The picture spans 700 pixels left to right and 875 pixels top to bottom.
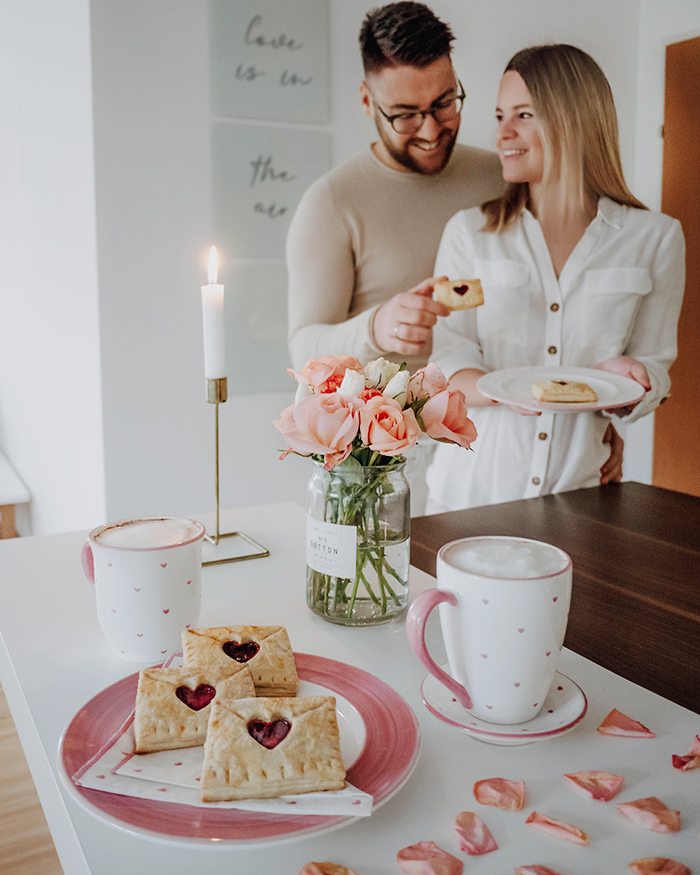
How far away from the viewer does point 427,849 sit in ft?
1.55

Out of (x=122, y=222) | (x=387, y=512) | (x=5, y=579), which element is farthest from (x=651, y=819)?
(x=122, y=222)

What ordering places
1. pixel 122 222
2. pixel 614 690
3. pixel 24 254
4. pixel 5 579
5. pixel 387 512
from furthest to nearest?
pixel 24 254 < pixel 122 222 < pixel 5 579 < pixel 387 512 < pixel 614 690

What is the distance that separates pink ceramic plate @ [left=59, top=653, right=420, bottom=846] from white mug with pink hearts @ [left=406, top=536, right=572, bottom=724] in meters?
0.06

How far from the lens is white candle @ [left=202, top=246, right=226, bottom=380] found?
3.29ft

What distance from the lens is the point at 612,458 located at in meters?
2.29

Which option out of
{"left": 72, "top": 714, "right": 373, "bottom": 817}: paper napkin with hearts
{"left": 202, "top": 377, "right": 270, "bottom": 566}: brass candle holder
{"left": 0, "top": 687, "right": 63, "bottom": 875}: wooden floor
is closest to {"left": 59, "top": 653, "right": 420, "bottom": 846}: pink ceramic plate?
{"left": 72, "top": 714, "right": 373, "bottom": 817}: paper napkin with hearts

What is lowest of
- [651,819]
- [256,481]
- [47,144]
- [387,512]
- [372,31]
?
[256,481]

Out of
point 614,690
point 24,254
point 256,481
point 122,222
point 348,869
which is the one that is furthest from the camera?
point 24,254

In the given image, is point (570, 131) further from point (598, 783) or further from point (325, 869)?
point (325, 869)

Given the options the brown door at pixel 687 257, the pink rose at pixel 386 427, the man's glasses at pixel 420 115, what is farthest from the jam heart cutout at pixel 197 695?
the brown door at pixel 687 257

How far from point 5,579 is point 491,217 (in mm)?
1722

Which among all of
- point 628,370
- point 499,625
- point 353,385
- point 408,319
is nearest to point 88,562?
point 353,385

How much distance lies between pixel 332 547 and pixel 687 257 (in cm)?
224

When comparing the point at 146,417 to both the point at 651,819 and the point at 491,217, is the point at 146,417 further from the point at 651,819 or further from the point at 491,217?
the point at 651,819
